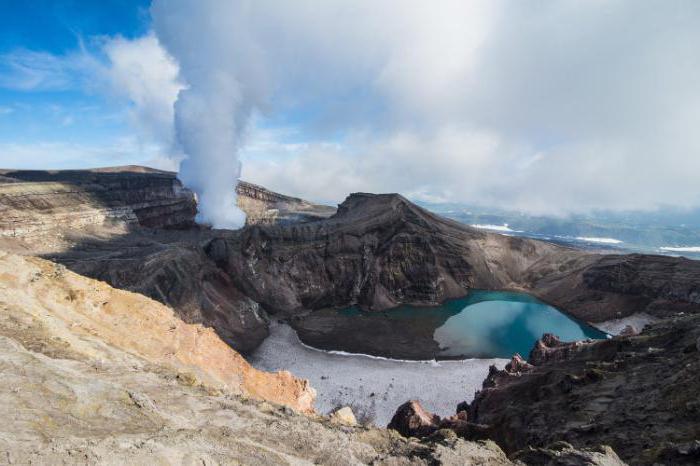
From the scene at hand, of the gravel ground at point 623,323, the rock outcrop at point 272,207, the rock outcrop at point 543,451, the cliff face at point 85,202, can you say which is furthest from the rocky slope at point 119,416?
the rock outcrop at point 272,207

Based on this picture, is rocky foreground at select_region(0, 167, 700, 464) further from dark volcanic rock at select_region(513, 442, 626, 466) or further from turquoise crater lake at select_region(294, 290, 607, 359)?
turquoise crater lake at select_region(294, 290, 607, 359)

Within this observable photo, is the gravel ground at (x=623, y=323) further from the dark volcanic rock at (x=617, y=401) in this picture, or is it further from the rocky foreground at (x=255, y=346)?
the dark volcanic rock at (x=617, y=401)

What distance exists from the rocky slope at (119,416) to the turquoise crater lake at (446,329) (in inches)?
1347

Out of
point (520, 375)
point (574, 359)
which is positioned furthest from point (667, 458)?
point (520, 375)

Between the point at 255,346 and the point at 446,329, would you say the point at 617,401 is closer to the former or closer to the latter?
the point at 446,329

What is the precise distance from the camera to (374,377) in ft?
132

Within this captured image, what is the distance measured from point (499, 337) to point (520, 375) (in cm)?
2338

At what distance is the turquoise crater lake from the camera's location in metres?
48.2

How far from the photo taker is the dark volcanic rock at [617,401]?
1431 centimetres

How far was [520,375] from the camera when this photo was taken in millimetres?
30750

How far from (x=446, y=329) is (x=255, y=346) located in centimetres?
2603

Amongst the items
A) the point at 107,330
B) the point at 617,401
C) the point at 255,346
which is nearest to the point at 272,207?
the point at 255,346

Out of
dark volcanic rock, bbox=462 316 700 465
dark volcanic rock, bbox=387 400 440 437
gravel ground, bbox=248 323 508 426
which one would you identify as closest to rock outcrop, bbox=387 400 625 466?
dark volcanic rock, bbox=387 400 440 437

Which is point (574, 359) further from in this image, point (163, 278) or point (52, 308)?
point (163, 278)
